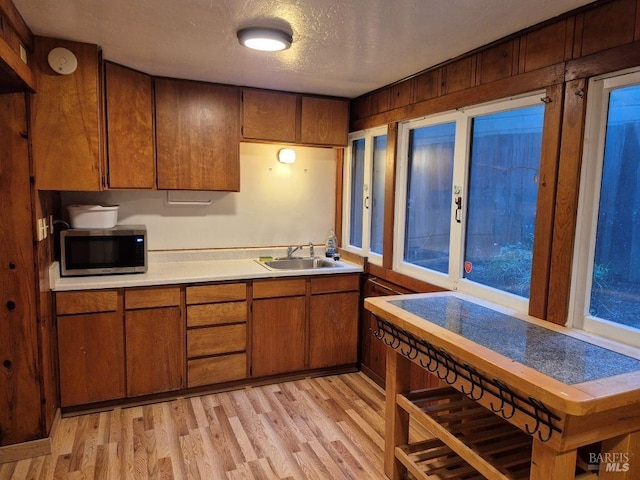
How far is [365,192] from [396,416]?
198 cm

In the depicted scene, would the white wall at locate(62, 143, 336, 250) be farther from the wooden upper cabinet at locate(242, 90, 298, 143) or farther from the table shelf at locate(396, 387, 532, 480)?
the table shelf at locate(396, 387, 532, 480)

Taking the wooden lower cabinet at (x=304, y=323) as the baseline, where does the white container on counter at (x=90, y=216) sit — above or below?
above

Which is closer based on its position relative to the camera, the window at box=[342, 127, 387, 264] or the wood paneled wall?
the wood paneled wall

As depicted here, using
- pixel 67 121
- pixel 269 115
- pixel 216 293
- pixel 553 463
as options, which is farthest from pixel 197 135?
pixel 553 463

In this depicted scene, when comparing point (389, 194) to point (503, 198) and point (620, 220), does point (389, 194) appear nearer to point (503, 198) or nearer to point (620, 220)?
point (503, 198)

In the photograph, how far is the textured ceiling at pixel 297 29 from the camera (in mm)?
1896

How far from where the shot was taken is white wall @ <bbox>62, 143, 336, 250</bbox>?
350 centimetres

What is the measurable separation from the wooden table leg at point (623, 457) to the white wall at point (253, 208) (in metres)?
2.90

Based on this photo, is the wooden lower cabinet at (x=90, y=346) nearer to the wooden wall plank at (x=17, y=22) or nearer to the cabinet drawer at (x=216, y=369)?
the cabinet drawer at (x=216, y=369)

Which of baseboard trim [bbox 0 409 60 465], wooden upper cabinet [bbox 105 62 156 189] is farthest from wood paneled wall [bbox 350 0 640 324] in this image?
baseboard trim [bbox 0 409 60 465]

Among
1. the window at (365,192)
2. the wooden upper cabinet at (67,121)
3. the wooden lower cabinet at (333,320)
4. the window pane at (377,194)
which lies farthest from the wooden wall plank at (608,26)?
the wooden upper cabinet at (67,121)

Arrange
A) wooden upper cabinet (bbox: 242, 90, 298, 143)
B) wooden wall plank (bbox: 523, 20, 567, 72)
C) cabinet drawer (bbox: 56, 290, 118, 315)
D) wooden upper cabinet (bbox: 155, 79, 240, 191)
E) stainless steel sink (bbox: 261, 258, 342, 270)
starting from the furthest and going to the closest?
stainless steel sink (bbox: 261, 258, 342, 270), wooden upper cabinet (bbox: 242, 90, 298, 143), wooden upper cabinet (bbox: 155, 79, 240, 191), cabinet drawer (bbox: 56, 290, 118, 315), wooden wall plank (bbox: 523, 20, 567, 72)

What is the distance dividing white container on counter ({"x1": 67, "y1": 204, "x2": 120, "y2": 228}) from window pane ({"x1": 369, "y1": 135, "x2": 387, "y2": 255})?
2034 millimetres

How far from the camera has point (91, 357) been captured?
9.32ft
